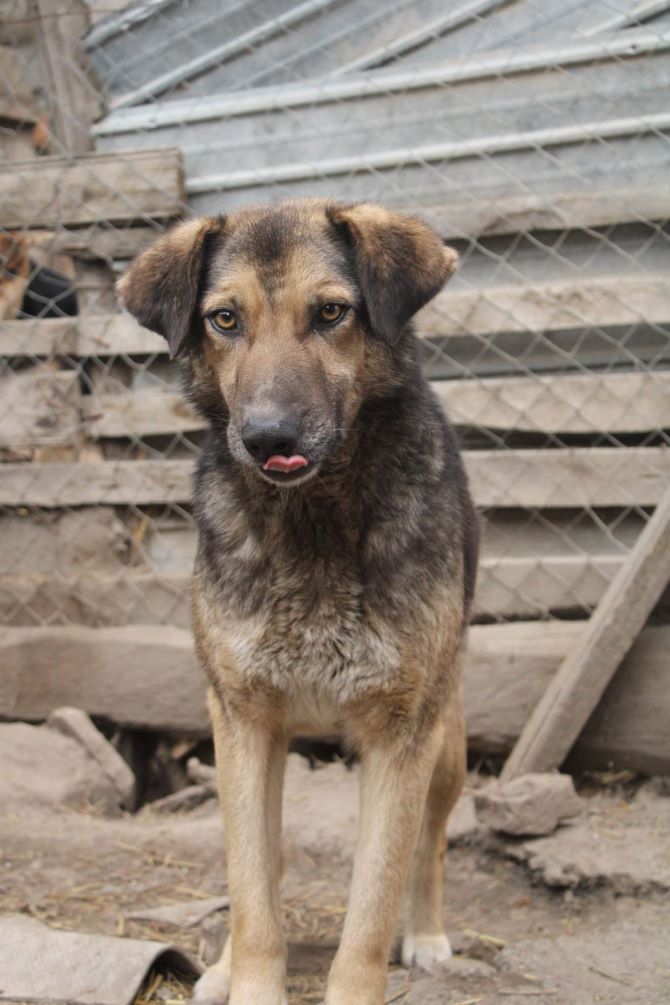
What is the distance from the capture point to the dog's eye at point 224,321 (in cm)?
312

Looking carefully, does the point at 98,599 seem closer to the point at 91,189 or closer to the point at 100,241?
the point at 100,241

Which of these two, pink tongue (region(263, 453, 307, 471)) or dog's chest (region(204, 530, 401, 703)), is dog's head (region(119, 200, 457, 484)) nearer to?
pink tongue (region(263, 453, 307, 471))

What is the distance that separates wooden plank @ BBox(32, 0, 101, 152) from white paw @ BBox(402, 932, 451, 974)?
4.00m

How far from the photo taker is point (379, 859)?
3057mm

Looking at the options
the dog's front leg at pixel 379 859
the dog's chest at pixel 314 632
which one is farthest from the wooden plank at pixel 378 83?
the dog's front leg at pixel 379 859

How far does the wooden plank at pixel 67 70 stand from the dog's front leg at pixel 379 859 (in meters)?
3.80

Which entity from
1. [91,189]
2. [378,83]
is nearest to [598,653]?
[378,83]

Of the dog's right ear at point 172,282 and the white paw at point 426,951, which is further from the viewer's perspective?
the white paw at point 426,951

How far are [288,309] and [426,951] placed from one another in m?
2.19

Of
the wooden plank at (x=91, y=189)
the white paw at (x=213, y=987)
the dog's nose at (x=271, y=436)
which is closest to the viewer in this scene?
the dog's nose at (x=271, y=436)

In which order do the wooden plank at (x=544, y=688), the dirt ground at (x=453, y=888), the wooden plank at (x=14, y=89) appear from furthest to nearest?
the wooden plank at (x=14, y=89)
the wooden plank at (x=544, y=688)
the dirt ground at (x=453, y=888)

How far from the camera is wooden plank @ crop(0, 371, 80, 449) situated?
5.65 metres

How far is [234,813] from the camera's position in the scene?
314 centimetres

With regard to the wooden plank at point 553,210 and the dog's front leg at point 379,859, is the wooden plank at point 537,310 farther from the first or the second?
the dog's front leg at point 379,859
